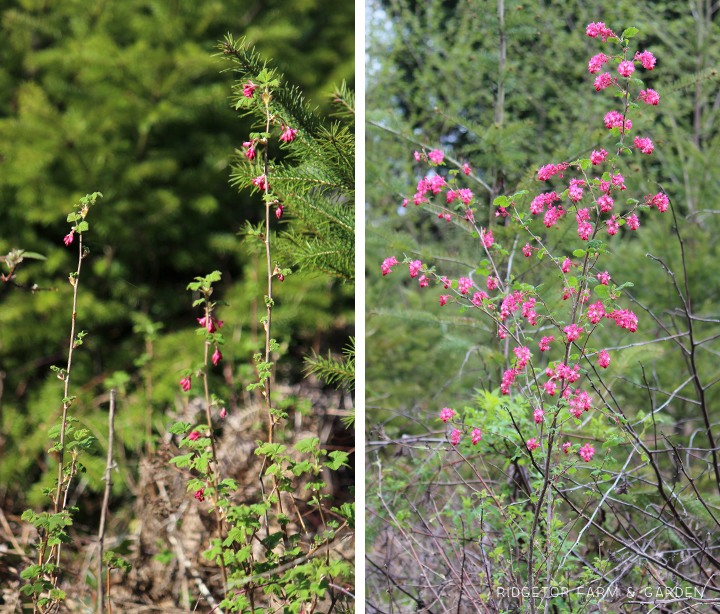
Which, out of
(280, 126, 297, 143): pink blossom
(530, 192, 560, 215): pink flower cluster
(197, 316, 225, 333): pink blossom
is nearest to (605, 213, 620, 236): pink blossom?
(530, 192, 560, 215): pink flower cluster

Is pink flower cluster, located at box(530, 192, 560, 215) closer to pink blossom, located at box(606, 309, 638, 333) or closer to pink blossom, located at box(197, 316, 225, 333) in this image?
pink blossom, located at box(606, 309, 638, 333)

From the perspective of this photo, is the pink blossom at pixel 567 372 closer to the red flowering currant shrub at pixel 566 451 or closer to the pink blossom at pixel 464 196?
the red flowering currant shrub at pixel 566 451

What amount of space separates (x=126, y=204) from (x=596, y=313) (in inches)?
67.5

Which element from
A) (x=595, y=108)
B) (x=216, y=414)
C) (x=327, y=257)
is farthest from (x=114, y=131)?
(x=595, y=108)

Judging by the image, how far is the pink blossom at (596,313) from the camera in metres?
0.86

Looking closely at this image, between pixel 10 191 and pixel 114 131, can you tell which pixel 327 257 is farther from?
pixel 10 191

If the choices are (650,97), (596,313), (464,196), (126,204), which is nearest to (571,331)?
(596,313)

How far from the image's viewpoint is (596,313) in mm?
865

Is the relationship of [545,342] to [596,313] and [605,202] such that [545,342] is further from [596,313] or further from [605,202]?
[605,202]

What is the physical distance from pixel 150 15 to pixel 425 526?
2.23 m

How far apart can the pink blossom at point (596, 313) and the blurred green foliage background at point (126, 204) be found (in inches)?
45.8

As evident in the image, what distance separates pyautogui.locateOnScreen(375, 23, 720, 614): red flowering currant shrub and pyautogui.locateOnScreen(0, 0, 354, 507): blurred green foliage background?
36.1 inches

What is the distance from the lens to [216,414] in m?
1.81

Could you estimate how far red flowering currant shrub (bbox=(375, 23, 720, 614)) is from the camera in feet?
2.98
